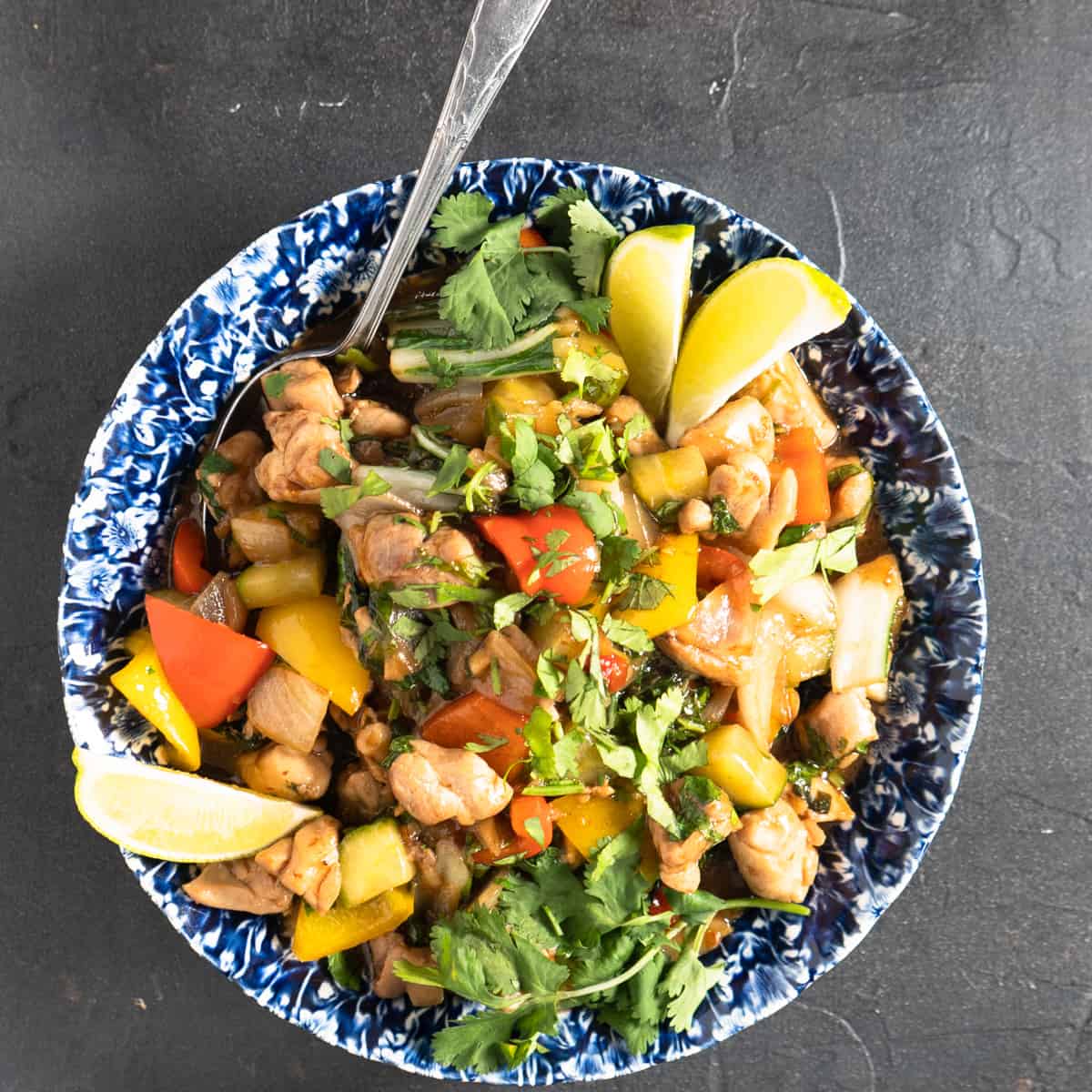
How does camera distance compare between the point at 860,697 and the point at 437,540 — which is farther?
the point at 860,697

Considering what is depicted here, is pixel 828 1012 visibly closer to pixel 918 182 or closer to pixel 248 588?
pixel 248 588

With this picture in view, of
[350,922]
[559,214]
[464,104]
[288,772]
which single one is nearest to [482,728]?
[288,772]

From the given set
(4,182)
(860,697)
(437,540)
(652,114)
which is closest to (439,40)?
(652,114)

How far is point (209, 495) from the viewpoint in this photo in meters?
2.70

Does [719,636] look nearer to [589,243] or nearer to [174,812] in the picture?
[589,243]

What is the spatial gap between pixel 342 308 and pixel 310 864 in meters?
1.57

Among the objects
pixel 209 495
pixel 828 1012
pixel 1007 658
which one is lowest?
pixel 828 1012

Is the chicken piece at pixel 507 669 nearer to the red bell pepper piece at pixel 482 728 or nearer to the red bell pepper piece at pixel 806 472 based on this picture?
the red bell pepper piece at pixel 482 728

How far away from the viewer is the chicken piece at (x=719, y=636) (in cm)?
250

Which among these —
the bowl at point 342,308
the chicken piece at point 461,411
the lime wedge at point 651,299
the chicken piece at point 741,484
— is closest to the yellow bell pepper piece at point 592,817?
the bowl at point 342,308

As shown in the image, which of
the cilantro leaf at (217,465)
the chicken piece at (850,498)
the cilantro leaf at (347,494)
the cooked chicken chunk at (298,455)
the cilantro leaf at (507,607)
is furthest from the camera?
the chicken piece at (850,498)

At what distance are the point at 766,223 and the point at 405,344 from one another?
138cm

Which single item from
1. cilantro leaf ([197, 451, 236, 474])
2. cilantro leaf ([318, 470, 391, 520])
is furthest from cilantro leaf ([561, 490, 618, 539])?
cilantro leaf ([197, 451, 236, 474])

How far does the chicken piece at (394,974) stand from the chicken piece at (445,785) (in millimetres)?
549
